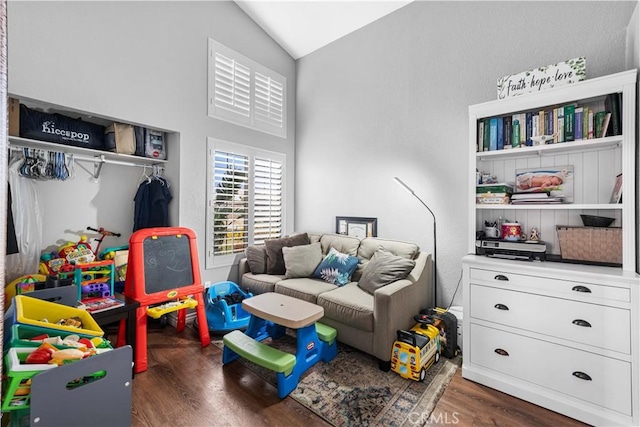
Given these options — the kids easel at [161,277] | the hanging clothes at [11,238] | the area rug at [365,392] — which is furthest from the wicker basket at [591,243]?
the hanging clothes at [11,238]

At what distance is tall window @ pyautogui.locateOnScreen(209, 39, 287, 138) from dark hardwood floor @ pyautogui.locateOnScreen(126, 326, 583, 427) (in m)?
2.68

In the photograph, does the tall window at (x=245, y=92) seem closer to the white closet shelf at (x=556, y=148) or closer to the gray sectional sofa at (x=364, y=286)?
the gray sectional sofa at (x=364, y=286)

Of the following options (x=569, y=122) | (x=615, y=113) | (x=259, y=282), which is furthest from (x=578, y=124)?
(x=259, y=282)

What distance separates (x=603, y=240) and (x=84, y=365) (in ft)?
10.0

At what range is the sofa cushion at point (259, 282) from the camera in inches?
119

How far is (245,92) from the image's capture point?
3.64 meters

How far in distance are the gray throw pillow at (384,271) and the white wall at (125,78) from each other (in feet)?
6.05

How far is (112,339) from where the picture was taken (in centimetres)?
257

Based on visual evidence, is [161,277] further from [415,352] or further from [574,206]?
[574,206]

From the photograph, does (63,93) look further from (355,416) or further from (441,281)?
(441,281)

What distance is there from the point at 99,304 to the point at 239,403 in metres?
1.28

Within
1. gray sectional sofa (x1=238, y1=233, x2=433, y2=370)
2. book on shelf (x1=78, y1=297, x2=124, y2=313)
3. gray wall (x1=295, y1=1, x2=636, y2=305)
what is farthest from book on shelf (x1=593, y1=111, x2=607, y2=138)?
book on shelf (x1=78, y1=297, x2=124, y2=313)

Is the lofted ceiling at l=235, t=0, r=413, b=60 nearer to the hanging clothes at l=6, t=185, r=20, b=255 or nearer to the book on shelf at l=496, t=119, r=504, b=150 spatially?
the book on shelf at l=496, t=119, r=504, b=150

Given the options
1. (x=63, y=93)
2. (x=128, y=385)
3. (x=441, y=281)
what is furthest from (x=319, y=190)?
(x=128, y=385)
